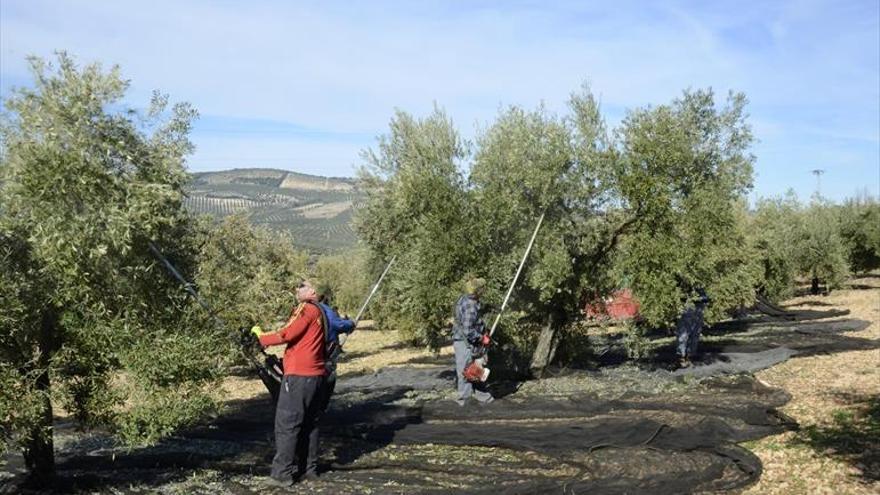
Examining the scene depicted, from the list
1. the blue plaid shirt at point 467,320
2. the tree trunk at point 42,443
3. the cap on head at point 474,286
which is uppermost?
the cap on head at point 474,286

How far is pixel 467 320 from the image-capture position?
11586mm

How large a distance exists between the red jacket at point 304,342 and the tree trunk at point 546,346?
7655 mm

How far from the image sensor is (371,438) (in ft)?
31.4

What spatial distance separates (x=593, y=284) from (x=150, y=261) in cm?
896

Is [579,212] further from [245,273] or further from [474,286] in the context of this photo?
[245,273]

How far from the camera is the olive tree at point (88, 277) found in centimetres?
641

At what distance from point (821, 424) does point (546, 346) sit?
5705 mm

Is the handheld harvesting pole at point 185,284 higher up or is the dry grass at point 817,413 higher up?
the handheld harvesting pole at point 185,284

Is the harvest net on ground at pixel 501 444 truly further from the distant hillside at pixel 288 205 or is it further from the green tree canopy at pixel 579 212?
the distant hillside at pixel 288 205

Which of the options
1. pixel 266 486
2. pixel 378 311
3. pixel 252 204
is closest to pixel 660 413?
pixel 266 486

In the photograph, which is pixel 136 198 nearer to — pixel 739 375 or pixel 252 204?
pixel 739 375

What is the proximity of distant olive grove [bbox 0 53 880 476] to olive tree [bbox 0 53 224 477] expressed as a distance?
0.8 inches

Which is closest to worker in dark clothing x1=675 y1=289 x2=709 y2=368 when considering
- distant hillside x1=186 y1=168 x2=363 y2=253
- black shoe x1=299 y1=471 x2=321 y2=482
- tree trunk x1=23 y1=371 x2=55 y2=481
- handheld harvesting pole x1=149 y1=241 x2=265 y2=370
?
black shoe x1=299 y1=471 x2=321 y2=482

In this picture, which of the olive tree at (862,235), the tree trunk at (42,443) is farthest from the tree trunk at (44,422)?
the olive tree at (862,235)
